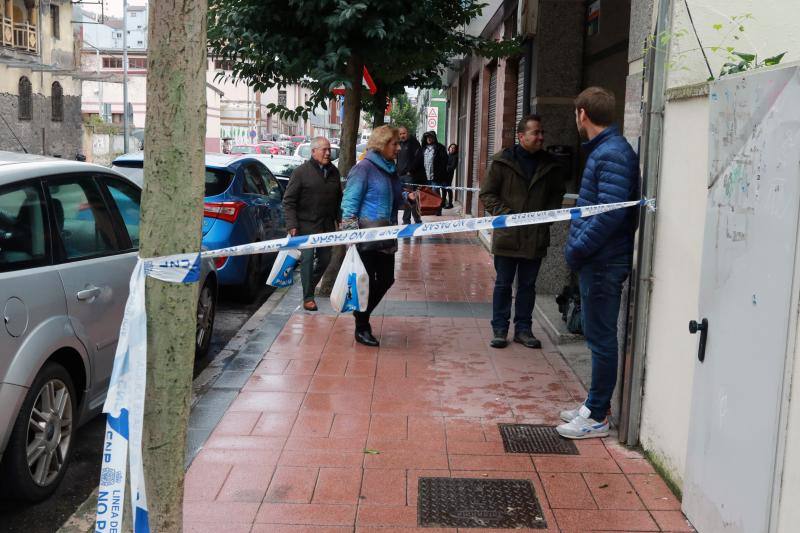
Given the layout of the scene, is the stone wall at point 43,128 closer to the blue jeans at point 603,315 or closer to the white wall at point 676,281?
the blue jeans at point 603,315

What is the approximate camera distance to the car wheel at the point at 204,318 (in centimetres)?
735

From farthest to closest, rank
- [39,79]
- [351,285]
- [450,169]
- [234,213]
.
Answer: [39,79]
[450,169]
[234,213]
[351,285]

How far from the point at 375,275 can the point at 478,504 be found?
133 inches

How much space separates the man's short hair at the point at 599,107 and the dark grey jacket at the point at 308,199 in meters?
4.29

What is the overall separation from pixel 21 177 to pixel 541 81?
6.68 metres

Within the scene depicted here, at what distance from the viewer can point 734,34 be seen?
4633 mm

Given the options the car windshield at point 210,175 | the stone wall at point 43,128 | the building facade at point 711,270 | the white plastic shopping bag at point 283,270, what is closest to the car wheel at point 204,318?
the white plastic shopping bag at point 283,270

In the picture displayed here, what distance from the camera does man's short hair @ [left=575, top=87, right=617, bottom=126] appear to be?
504cm

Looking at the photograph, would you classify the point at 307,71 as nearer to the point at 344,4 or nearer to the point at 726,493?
the point at 344,4

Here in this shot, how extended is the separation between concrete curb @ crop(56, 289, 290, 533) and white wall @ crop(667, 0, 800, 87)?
3367mm

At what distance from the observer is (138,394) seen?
2951 millimetres

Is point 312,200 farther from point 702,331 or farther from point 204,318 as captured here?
point 702,331

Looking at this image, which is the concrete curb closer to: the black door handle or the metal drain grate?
the metal drain grate

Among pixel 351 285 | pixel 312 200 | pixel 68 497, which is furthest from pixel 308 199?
pixel 68 497
